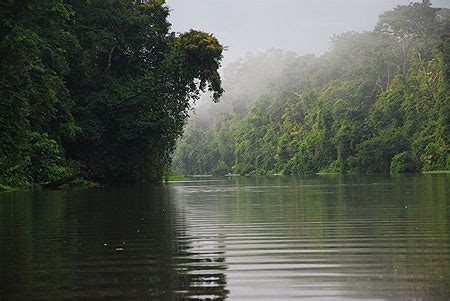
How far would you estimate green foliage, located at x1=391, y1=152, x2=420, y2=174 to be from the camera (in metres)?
67.2

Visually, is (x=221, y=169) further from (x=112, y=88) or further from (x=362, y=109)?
(x=112, y=88)

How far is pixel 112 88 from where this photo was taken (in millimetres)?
35281

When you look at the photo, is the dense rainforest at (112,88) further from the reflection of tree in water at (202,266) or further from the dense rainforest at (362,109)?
the dense rainforest at (362,109)

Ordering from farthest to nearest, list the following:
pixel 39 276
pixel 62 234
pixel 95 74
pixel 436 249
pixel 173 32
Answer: pixel 173 32 → pixel 95 74 → pixel 62 234 → pixel 436 249 → pixel 39 276

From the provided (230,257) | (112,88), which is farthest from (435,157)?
(230,257)

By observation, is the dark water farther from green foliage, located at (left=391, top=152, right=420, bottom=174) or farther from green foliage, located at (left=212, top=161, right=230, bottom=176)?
green foliage, located at (left=212, top=161, right=230, bottom=176)

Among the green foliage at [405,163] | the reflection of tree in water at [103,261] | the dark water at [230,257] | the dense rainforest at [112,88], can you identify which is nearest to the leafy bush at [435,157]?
the green foliage at [405,163]

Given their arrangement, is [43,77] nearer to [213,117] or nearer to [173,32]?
[173,32]

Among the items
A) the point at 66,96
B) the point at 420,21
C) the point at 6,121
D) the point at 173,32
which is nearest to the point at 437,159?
the point at 420,21

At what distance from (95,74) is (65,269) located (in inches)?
1210

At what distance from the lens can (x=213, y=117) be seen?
134 meters

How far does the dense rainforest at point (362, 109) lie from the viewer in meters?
69.0

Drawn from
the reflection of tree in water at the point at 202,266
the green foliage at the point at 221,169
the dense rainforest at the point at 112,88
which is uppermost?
the dense rainforest at the point at 112,88

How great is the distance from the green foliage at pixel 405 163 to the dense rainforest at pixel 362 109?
0.10 metres
